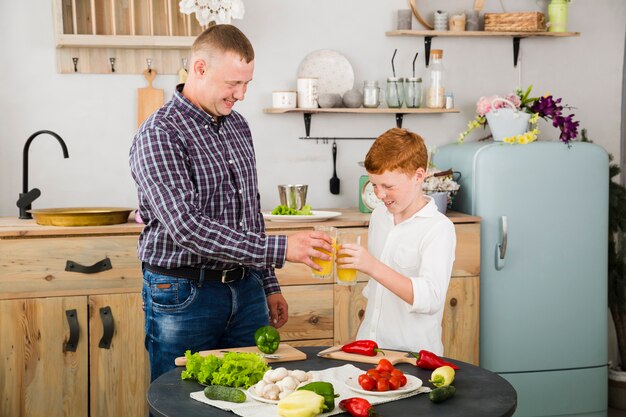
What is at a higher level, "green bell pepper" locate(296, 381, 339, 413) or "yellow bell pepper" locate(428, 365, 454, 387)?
"green bell pepper" locate(296, 381, 339, 413)

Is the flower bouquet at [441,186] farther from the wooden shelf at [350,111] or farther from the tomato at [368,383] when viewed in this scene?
the tomato at [368,383]

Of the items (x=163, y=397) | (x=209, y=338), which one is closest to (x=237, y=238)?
(x=209, y=338)

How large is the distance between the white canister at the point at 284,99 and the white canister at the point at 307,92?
42 millimetres

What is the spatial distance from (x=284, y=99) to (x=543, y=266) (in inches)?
56.2

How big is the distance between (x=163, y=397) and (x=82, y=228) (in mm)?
1676

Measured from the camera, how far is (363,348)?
7.11 feet

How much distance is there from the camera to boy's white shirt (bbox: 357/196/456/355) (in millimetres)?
2348

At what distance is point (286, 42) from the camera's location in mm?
4098

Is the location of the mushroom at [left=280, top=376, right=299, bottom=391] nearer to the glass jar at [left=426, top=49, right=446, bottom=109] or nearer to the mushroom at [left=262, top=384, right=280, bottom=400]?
the mushroom at [left=262, top=384, right=280, bottom=400]

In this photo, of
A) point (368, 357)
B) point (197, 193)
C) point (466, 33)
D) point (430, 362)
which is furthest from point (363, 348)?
point (466, 33)

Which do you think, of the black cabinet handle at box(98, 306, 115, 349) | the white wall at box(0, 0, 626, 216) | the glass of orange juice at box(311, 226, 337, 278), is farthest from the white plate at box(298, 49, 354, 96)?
the glass of orange juice at box(311, 226, 337, 278)

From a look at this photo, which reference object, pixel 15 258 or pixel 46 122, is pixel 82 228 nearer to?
pixel 15 258

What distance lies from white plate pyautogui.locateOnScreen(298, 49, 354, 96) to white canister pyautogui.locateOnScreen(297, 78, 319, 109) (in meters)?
0.14

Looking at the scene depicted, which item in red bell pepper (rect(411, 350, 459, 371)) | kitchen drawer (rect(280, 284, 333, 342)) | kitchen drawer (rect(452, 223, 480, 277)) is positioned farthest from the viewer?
kitchen drawer (rect(452, 223, 480, 277))
